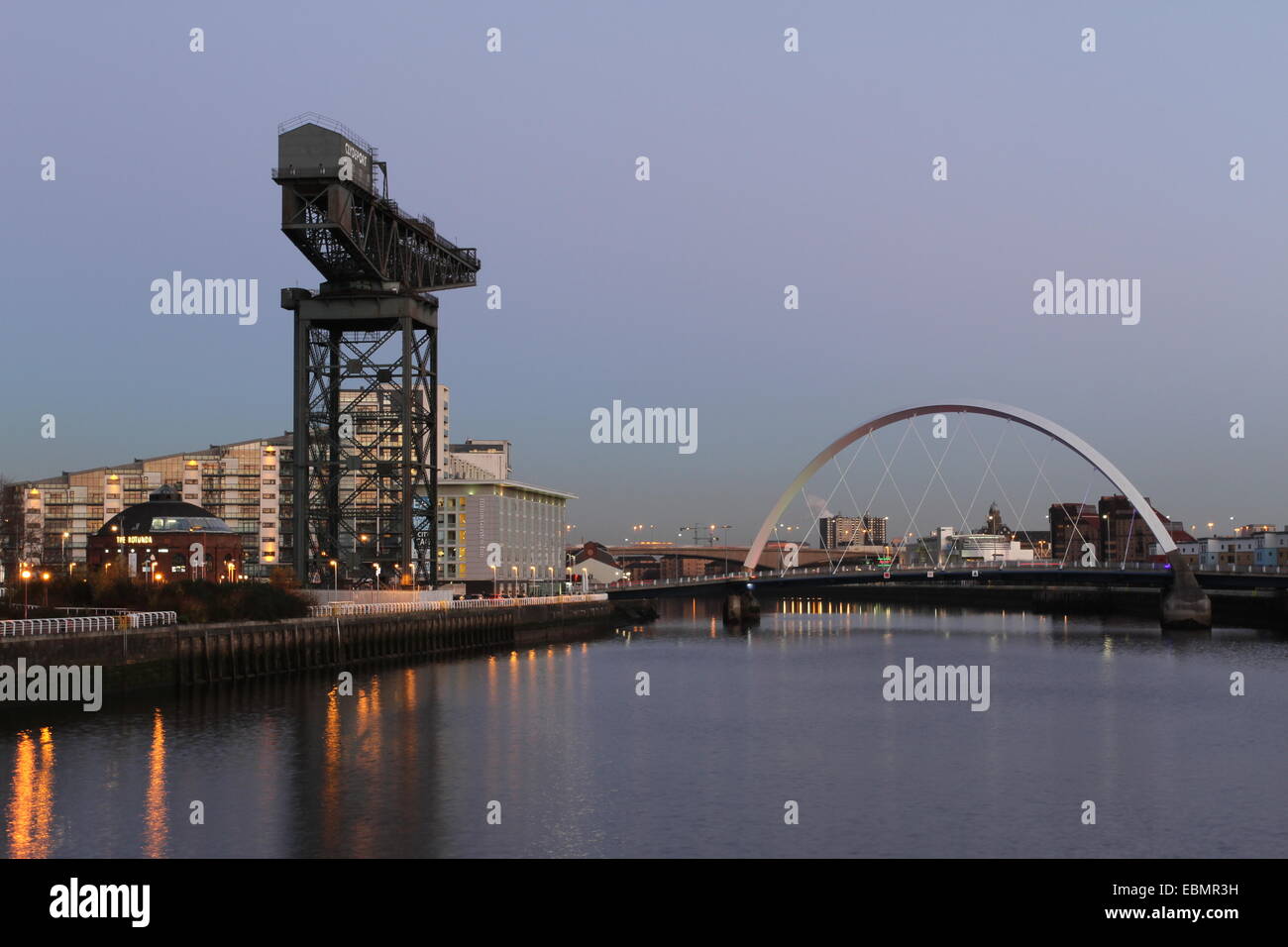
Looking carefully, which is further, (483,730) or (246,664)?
(246,664)

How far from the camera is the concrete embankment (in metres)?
42.1

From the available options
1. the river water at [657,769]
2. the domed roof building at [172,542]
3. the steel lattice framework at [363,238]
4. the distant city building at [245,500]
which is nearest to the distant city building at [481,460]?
the distant city building at [245,500]

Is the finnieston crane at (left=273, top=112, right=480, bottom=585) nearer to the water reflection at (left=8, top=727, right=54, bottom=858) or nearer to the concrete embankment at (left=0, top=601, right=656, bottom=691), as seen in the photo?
the concrete embankment at (left=0, top=601, right=656, bottom=691)

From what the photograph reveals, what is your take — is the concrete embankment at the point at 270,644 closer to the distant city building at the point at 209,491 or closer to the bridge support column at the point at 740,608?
the bridge support column at the point at 740,608

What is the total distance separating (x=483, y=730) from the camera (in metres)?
39.3

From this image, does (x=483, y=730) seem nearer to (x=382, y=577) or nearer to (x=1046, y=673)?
(x=1046, y=673)

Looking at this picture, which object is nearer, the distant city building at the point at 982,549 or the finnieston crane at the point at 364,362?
the finnieston crane at the point at 364,362

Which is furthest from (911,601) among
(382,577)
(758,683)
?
(758,683)

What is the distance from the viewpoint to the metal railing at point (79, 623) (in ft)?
134

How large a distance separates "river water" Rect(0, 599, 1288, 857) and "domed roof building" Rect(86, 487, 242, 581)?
33.3m

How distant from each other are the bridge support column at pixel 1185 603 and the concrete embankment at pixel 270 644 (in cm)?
4218

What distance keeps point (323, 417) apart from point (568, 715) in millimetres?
33276

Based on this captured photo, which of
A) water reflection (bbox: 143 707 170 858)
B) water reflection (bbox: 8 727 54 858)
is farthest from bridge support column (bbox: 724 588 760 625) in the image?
water reflection (bbox: 8 727 54 858)

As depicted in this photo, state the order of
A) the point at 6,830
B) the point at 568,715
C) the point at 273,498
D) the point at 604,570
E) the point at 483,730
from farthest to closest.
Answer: the point at 604,570 < the point at 273,498 < the point at 568,715 < the point at 483,730 < the point at 6,830
